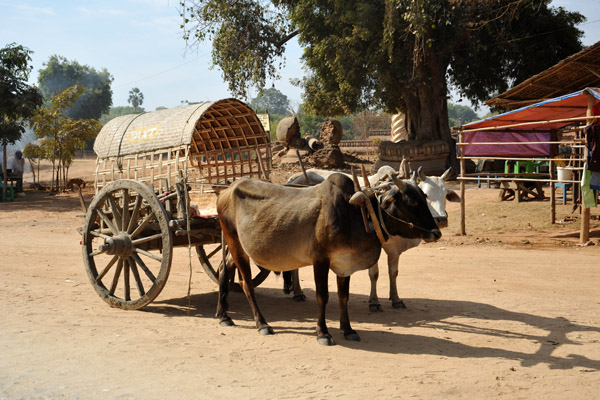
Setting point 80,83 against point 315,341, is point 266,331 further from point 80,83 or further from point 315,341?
point 80,83

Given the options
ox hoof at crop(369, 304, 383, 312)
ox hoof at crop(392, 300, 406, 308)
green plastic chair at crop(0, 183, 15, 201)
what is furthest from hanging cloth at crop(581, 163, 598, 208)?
green plastic chair at crop(0, 183, 15, 201)

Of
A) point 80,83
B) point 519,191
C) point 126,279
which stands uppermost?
point 80,83

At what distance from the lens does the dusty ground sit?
434 cm

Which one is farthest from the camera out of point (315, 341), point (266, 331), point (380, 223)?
point (266, 331)

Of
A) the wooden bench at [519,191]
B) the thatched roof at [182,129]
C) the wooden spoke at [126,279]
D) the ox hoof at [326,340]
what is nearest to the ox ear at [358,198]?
the ox hoof at [326,340]

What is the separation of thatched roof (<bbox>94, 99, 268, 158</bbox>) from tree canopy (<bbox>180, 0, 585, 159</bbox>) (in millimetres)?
10829

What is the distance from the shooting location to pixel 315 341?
216 inches

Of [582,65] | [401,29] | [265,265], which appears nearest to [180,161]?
[265,265]

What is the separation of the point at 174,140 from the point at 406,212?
3015mm

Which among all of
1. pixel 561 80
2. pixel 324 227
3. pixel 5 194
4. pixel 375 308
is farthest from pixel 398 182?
pixel 5 194

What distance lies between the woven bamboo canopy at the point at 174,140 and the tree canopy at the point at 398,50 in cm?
1082

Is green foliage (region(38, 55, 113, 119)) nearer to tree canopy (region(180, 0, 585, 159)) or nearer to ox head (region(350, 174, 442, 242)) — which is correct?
tree canopy (region(180, 0, 585, 159))

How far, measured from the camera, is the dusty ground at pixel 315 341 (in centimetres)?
434

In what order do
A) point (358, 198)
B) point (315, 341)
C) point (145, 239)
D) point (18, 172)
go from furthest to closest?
point (18, 172)
point (145, 239)
point (315, 341)
point (358, 198)
